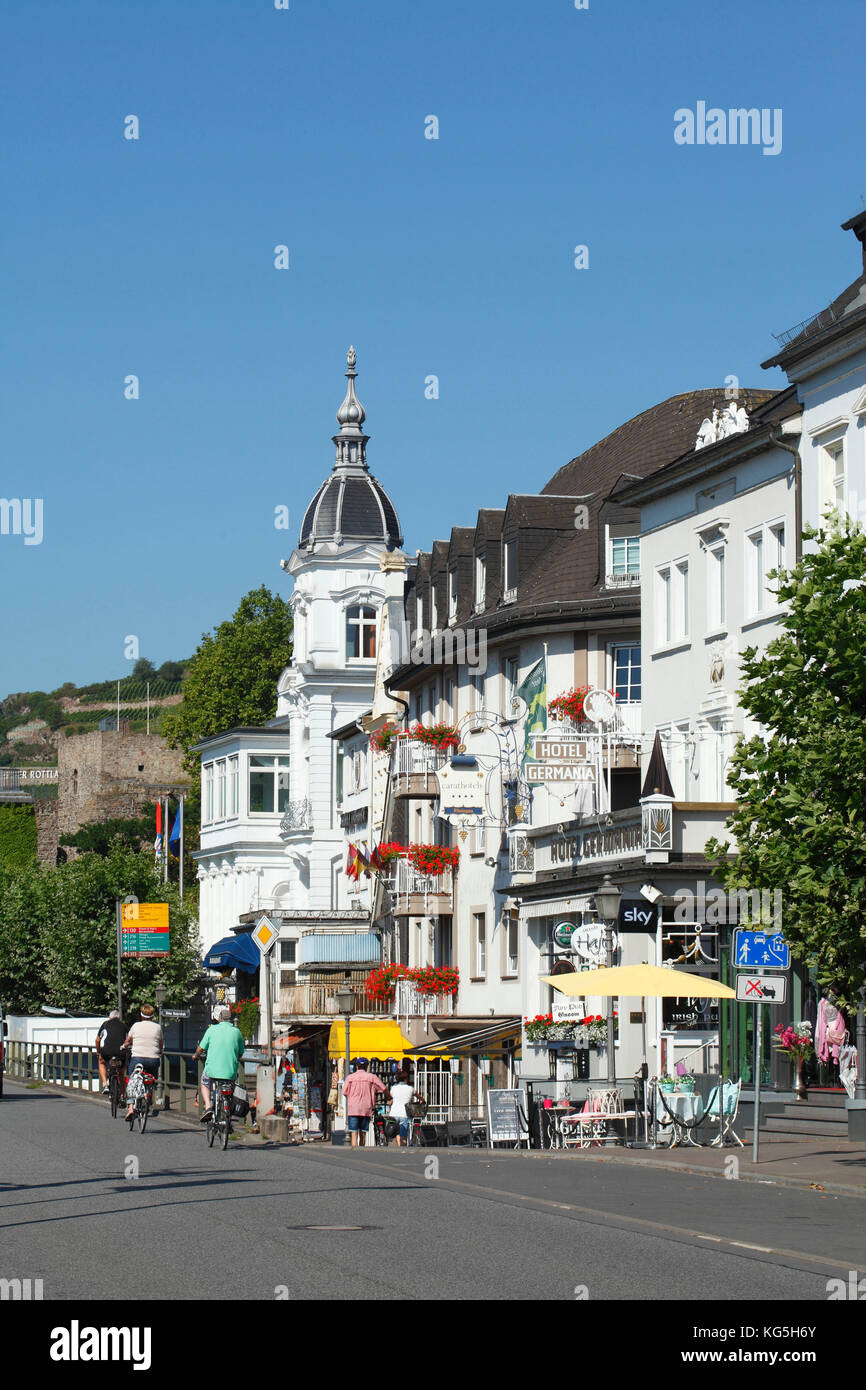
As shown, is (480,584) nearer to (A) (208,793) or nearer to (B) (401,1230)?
(B) (401,1230)

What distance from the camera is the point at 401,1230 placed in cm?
1451

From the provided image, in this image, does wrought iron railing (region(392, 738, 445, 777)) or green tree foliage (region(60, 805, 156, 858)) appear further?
green tree foliage (region(60, 805, 156, 858))

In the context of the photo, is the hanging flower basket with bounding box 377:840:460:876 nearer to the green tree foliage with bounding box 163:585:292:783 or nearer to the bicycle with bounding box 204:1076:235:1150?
the bicycle with bounding box 204:1076:235:1150

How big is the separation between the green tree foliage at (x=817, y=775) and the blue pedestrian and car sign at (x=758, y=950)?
660 mm

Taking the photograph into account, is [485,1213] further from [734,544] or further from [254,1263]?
[734,544]

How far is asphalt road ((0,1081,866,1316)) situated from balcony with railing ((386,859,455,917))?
85.3ft

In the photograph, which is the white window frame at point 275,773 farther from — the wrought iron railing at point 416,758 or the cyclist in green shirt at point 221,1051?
the cyclist in green shirt at point 221,1051

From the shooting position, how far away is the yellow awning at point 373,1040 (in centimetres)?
4762

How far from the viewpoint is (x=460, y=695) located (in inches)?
1986

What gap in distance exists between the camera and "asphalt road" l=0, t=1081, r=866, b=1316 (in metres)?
11.4

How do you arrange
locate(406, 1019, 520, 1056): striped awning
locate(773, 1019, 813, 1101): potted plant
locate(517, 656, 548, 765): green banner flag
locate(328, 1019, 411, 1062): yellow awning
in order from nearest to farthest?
locate(773, 1019, 813, 1101): potted plant
locate(406, 1019, 520, 1056): striped awning
locate(517, 656, 548, 765): green banner flag
locate(328, 1019, 411, 1062): yellow awning

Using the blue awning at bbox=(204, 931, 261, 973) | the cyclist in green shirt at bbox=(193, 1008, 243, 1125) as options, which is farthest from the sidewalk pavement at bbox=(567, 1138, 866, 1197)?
the blue awning at bbox=(204, 931, 261, 973)

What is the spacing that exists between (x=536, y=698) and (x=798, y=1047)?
580 inches
